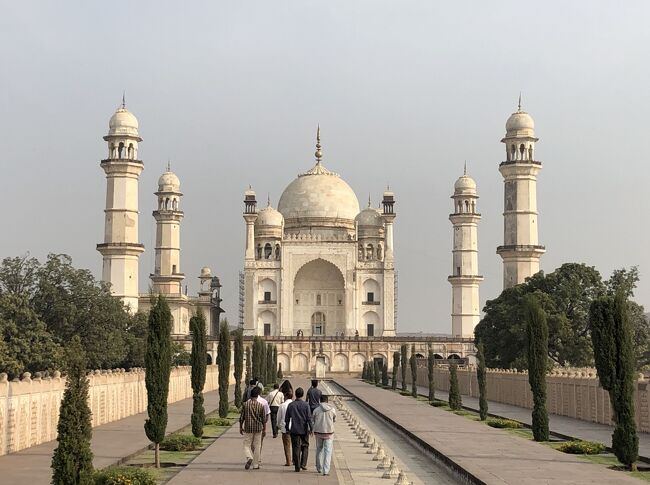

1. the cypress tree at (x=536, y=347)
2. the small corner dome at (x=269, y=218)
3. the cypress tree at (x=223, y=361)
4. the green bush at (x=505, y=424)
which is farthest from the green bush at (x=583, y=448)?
the small corner dome at (x=269, y=218)

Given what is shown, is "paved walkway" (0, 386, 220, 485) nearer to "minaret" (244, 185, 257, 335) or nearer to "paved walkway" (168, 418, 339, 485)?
"paved walkway" (168, 418, 339, 485)

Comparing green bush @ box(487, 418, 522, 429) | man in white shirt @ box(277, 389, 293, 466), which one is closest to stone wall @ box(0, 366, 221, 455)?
man in white shirt @ box(277, 389, 293, 466)

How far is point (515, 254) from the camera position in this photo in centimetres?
5900

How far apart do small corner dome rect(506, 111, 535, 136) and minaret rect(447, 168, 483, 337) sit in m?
A: 13.2

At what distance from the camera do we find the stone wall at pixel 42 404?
16438 millimetres

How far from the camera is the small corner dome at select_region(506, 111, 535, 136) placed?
61.5m

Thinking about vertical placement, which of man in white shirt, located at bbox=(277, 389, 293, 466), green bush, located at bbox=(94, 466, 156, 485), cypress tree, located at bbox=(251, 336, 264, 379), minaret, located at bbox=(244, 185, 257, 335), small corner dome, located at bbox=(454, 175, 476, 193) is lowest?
green bush, located at bbox=(94, 466, 156, 485)

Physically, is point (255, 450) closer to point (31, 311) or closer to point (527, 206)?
point (31, 311)

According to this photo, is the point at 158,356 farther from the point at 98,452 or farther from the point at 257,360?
the point at 257,360

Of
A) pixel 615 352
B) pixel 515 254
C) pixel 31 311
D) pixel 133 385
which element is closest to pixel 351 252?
pixel 515 254

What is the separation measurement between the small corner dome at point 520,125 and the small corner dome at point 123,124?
67.8ft

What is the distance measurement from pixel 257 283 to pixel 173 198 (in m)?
8.62

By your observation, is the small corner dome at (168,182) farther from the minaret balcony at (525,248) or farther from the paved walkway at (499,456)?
the paved walkway at (499,456)

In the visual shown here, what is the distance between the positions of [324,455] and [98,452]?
4.46 metres
